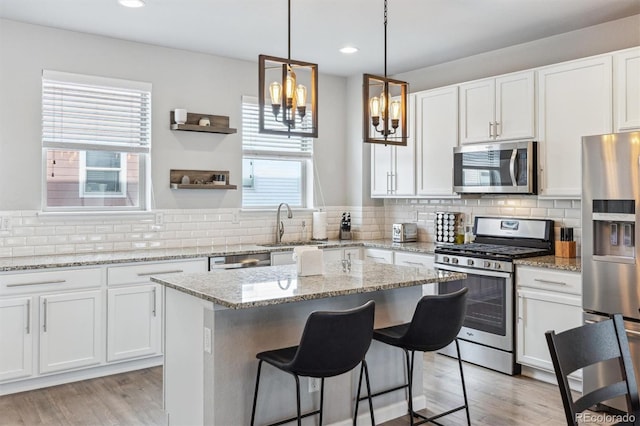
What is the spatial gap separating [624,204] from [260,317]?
2319mm

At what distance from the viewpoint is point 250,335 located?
8.97 feet

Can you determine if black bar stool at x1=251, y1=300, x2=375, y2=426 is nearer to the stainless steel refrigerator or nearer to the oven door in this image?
the stainless steel refrigerator

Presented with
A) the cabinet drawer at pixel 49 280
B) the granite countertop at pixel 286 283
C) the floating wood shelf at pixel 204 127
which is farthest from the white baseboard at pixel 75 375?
the floating wood shelf at pixel 204 127

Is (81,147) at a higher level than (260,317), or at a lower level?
higher

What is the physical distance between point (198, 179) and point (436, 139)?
2320 millimetres

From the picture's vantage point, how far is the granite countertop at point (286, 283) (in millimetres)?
2453

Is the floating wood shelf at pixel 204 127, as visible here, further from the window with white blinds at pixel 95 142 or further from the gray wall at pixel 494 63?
the gray wall at pixel 494 63

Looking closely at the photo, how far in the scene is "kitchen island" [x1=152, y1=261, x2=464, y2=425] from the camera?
2604 mm

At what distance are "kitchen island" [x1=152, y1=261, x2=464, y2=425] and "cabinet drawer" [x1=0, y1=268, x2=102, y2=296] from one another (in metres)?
1.23

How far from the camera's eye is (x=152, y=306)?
426cm

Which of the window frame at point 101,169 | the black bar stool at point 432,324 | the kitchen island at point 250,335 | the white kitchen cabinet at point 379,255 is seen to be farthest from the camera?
the white kitchen cabinet at point 379,255

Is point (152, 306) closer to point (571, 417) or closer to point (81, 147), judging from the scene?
point (81, 147)

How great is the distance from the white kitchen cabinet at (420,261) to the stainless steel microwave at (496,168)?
0.70 meters

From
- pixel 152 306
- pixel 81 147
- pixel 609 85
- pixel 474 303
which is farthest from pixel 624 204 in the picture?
pixel 81 147
